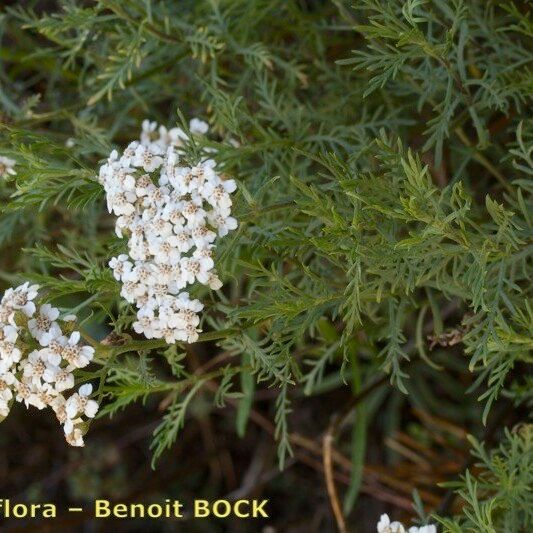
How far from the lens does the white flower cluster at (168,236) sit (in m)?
1.47

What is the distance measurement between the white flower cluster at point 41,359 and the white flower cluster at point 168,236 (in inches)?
5.5

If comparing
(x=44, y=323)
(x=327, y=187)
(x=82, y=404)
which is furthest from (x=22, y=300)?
(x=327, y=187)

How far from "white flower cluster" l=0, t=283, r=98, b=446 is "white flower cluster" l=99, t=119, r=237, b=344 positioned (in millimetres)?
140

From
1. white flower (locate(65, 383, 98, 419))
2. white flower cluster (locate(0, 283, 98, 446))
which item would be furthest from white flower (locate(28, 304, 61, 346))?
white flower (locate(65, 383, 98, 419))

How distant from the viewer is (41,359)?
1468mm

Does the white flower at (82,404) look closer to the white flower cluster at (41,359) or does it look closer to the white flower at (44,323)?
the white flower cluster at (41,359)

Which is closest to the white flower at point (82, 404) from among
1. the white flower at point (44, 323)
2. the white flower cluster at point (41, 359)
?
the white flower cluster at point (41, 359)

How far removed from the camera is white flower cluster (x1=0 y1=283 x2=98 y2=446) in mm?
1458

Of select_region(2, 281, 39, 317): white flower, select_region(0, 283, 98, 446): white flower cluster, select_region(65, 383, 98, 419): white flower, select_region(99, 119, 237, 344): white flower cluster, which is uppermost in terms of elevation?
select_region(99, 119, 237, 344): white flower cluster

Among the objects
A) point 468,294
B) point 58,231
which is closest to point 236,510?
point 58,231

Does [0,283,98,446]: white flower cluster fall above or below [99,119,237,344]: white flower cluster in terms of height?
below

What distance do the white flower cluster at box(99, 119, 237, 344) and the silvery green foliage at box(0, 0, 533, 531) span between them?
0.19ft

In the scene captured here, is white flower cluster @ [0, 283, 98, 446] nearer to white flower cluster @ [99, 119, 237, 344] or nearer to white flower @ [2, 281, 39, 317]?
white flower @ [2, 281, 39, 317]

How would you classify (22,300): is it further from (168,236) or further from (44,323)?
(168,236)
